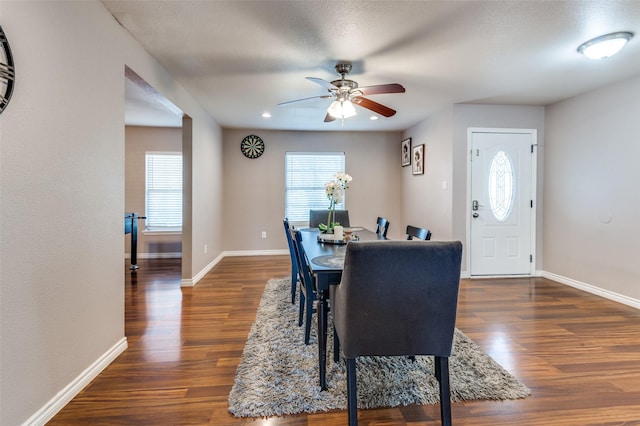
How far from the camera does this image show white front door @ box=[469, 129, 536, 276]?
13.8 feet

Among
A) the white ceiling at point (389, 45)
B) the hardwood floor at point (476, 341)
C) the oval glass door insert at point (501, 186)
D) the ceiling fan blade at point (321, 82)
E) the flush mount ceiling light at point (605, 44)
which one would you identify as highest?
the white ceiling at point (389, 45)

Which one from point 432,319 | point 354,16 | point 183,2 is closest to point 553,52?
point 354,16

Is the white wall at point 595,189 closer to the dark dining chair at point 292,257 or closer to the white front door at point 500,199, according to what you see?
the white front door at point 500,199

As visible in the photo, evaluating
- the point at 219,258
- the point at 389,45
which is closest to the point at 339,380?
the point at 389,45

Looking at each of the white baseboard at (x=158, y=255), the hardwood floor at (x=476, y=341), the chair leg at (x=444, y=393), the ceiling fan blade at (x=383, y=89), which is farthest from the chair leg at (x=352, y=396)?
the white baseboard at (x=158, y=255)

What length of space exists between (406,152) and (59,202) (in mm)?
5118

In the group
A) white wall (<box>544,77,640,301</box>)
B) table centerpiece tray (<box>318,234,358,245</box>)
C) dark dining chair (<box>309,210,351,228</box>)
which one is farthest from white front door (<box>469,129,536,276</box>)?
table centerpiece tray (<box>318,234,358,245</box>)

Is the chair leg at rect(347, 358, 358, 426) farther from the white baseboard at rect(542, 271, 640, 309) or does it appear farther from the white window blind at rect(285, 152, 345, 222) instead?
the white window blind at rect(285, 152, 345, 222)

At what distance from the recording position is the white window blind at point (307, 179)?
233 inches

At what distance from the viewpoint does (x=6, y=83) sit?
1.33 m

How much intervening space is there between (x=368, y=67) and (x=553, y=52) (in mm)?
1554

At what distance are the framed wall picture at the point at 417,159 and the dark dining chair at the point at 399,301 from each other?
392 cm

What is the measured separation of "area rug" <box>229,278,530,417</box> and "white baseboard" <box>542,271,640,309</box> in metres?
2.19

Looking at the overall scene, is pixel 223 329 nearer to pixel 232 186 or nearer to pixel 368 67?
pixel 368 67
